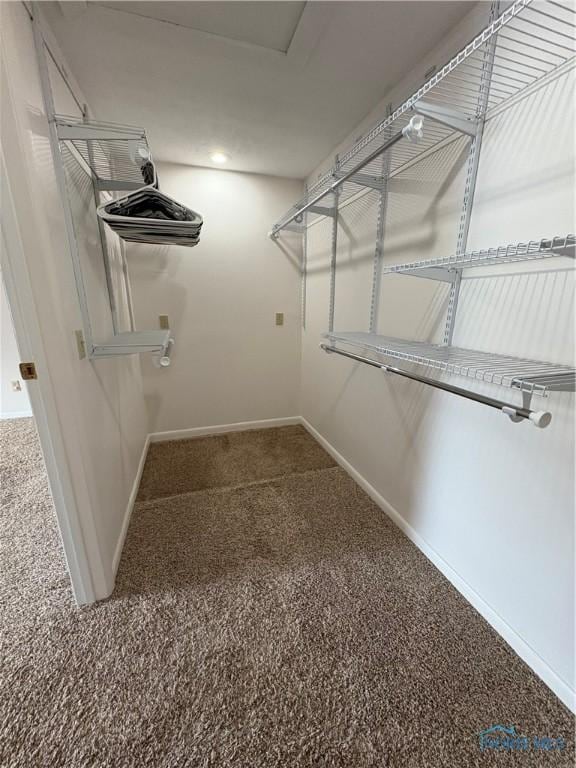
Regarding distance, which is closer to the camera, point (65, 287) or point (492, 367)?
point (492, 367)

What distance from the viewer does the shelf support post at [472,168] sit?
1056mm

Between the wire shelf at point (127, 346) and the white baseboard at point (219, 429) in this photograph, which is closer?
the wire shelf at point (127, 346)

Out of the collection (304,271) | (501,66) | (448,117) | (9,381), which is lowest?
(9,381)

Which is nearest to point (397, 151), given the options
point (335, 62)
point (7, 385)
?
point (335, 62)

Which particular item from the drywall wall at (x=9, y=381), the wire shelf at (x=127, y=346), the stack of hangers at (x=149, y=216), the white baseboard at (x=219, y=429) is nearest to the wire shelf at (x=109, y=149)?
the stack of hangers at (x=149, y=216)

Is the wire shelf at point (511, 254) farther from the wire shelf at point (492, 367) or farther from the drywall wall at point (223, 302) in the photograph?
the drywall wall at point (223, 302)

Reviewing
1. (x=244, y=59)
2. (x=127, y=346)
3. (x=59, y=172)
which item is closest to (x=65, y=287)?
(x=127, y=346)

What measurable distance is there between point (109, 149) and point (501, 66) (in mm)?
1626

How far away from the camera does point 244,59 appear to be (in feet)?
4.33

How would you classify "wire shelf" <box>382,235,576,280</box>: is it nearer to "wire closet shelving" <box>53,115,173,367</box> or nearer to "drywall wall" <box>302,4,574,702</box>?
"drywall wall" <box>302,4,574,702</box>

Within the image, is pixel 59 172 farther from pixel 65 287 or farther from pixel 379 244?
pixel 379 244

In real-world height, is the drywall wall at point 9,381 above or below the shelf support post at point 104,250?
below

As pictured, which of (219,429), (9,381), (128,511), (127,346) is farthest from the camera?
(9,381)

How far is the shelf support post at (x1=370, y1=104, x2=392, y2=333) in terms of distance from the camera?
164cm
